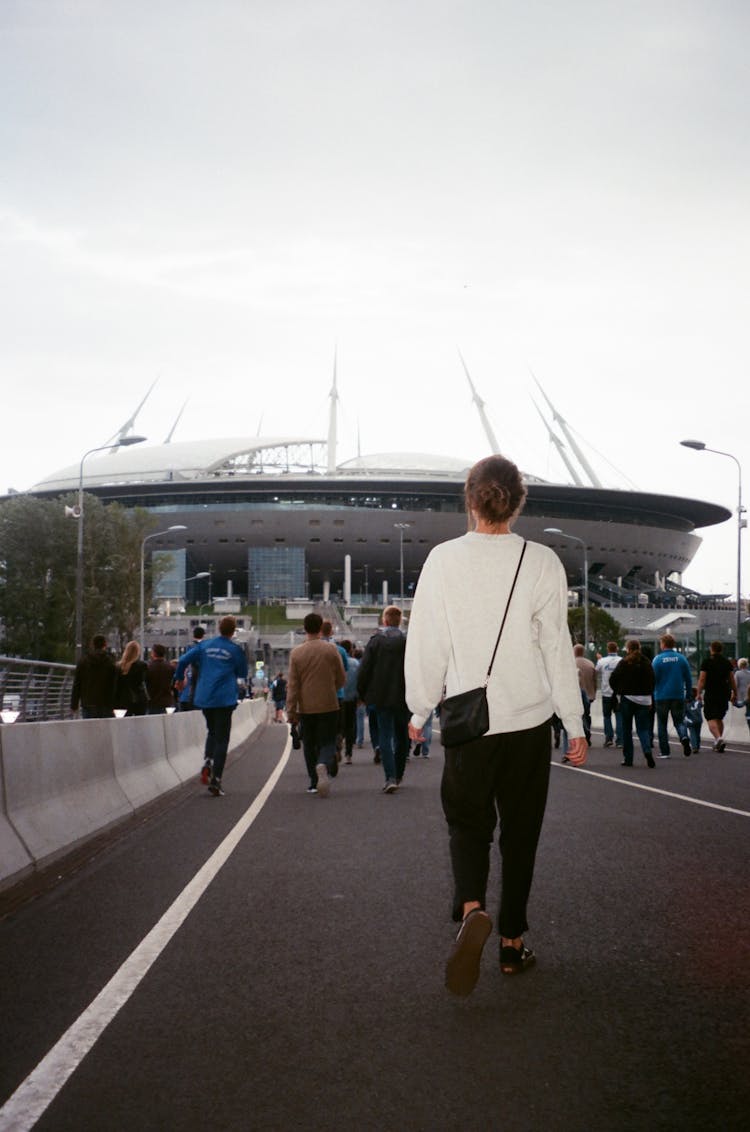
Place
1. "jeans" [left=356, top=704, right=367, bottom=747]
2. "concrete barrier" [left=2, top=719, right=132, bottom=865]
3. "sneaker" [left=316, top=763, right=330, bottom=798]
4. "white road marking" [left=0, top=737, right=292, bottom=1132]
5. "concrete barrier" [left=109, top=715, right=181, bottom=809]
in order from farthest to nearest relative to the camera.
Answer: "jeans" [left=356, top=704, right=367, bottom=747]
"sneaker" [left=316, top=763, right=330, bottom=798]
"concrete barrier" [left=109, top=715, right=181, bottom=809]
"concrete barrier" [left=2, top=719, right=132, bottom=865]
"white road marking" [left=0, top=737, right=292, bottom=1132]

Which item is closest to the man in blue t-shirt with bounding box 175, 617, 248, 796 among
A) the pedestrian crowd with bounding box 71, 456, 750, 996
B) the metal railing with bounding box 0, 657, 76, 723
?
the metal railing with bounding box 0, 657, 76, 723

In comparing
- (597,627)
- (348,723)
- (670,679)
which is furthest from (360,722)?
(597,627)

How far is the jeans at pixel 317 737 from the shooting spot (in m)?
12.5

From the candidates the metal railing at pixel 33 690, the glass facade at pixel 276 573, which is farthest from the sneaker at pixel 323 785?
the glass facade at pixel 276 573

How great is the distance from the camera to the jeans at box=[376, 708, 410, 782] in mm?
12922

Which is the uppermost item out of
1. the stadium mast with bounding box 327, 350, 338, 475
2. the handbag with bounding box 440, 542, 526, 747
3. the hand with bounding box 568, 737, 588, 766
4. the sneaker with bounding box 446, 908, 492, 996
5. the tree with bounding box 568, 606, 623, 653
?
the stadium mast with bounding box 327, 350, 338, 475

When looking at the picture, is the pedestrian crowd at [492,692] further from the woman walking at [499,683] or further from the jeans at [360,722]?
the jeans at [360,722]

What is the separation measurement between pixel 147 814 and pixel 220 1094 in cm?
790

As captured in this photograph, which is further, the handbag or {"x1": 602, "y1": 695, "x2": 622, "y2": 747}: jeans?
{"x1": 602, "y1": 695, "x2": 622, "y2": 747}: jeans

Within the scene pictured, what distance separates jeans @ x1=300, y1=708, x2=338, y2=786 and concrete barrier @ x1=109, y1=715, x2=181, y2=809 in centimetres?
164

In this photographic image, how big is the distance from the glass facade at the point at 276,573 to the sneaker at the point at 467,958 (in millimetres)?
119470

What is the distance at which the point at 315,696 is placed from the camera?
40.9ft

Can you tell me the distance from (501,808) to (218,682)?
26.8 feet

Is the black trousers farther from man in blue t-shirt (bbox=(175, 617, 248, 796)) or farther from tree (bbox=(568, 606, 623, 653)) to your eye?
tree (bbox=(568, 606, 623, 653))
